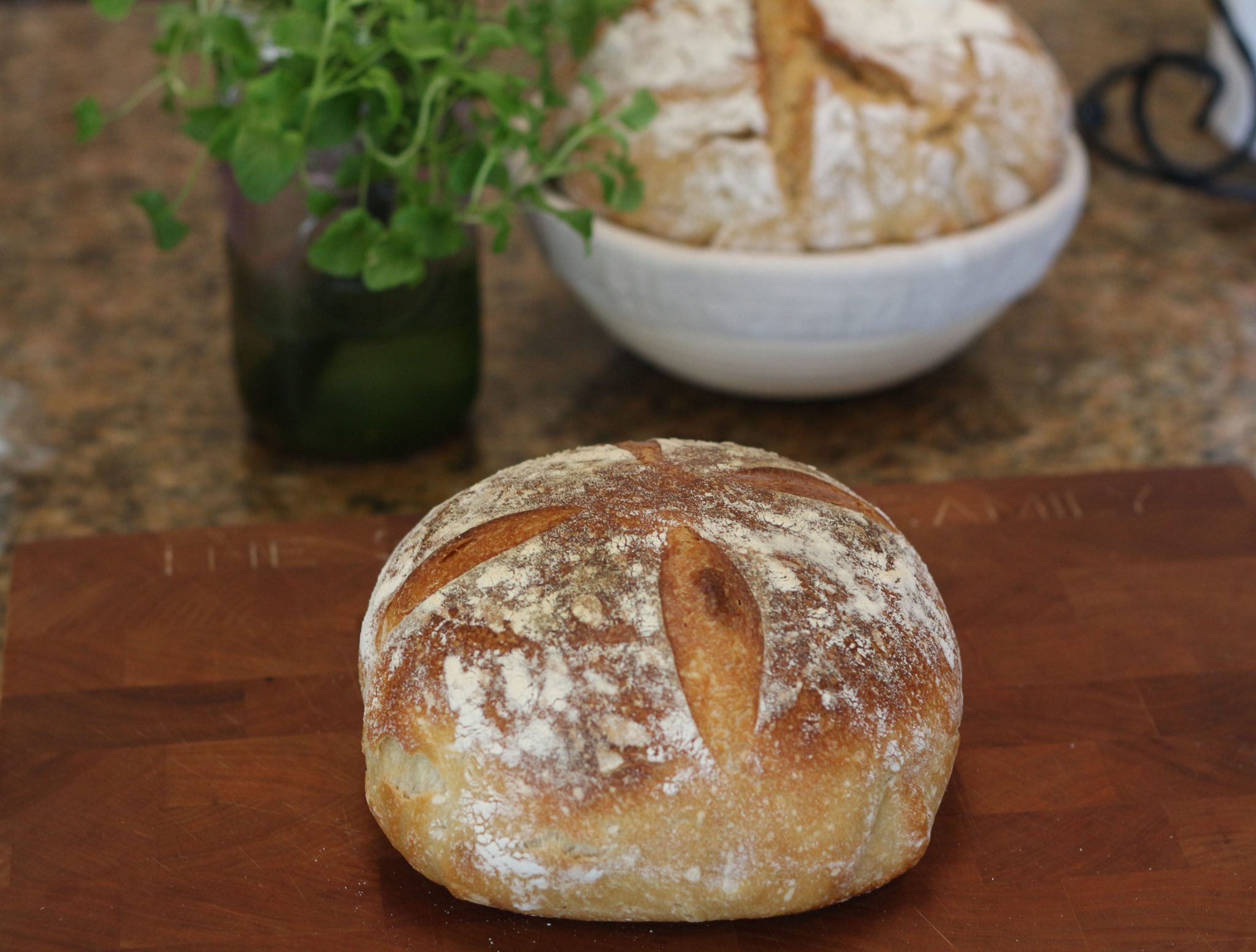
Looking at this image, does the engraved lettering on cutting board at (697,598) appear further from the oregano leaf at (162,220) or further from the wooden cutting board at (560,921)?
the oregano leaf at (162,220)

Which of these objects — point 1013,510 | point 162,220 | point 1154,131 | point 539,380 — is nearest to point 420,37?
point 162,220

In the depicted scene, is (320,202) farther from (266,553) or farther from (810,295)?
(810,295)

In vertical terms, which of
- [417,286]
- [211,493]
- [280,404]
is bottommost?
[211,493]

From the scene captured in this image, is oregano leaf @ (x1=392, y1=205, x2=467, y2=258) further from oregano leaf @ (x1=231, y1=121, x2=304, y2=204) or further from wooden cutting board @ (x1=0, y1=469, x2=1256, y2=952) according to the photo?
wooden cutting board @ (x1=0, y1=469, x2=1256, y2=952)

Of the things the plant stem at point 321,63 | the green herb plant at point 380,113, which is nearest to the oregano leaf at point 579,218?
the green herb plant at point 380,113

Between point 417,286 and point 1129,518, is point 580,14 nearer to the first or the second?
point 417,286

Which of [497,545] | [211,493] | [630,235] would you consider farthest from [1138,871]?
[211,493]
